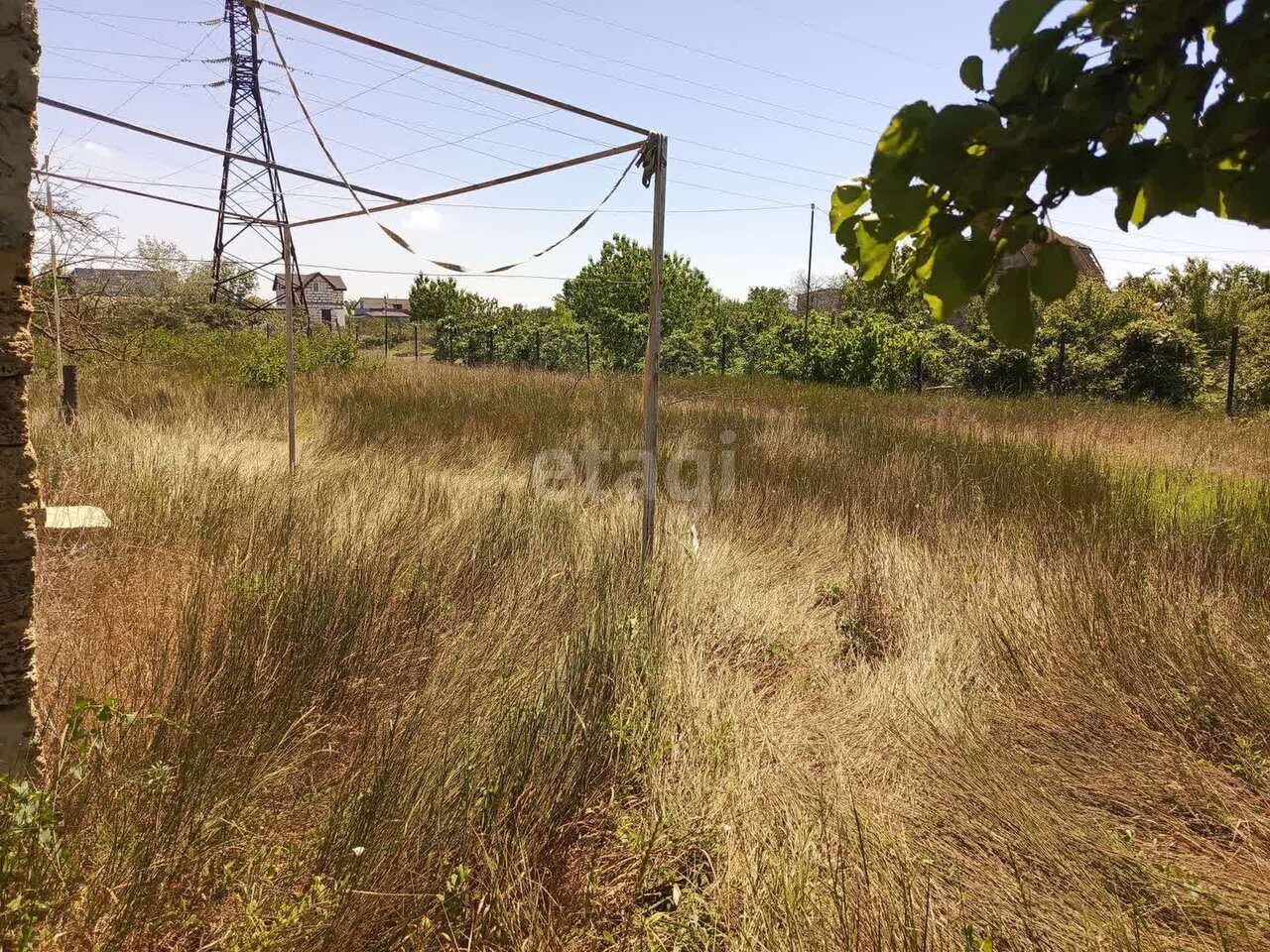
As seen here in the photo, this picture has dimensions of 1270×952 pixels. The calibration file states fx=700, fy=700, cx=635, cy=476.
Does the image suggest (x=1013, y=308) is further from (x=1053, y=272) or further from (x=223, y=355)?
(x=223, y=355)

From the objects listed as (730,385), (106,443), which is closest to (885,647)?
(106,443)

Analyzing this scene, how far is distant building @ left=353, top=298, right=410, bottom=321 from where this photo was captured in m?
71.8

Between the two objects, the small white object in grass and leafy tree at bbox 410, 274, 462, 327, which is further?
leafy tree at bbox 410, 274, 462, 327

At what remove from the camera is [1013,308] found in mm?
781

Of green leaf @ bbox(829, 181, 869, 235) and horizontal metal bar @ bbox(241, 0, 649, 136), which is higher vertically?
horizontal metal bar @ bbox(241, 0, 649, 136)

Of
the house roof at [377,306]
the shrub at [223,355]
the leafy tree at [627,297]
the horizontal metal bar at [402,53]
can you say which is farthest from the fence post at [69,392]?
the house roof at [377,306]

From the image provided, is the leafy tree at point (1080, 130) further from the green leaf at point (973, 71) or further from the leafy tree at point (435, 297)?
the leafy tree at point (435, 297)

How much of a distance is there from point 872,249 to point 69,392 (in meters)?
8.92

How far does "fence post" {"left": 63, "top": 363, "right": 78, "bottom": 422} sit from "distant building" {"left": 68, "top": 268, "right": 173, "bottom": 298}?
2.53m

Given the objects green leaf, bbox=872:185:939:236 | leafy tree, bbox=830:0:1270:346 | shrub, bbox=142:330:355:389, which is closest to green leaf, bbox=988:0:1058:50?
leafy tree, bbox=830:0:1270:346

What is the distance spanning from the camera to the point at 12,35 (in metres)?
1.64

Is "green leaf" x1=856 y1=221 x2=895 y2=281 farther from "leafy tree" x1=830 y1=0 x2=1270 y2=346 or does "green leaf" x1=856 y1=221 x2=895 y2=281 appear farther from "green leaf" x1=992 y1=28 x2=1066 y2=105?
"green leaf" x1=992 y1=28 x2=1066 y2=105

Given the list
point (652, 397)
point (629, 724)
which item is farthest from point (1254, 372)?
point (629, 724)

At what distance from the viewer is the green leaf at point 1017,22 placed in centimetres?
64
